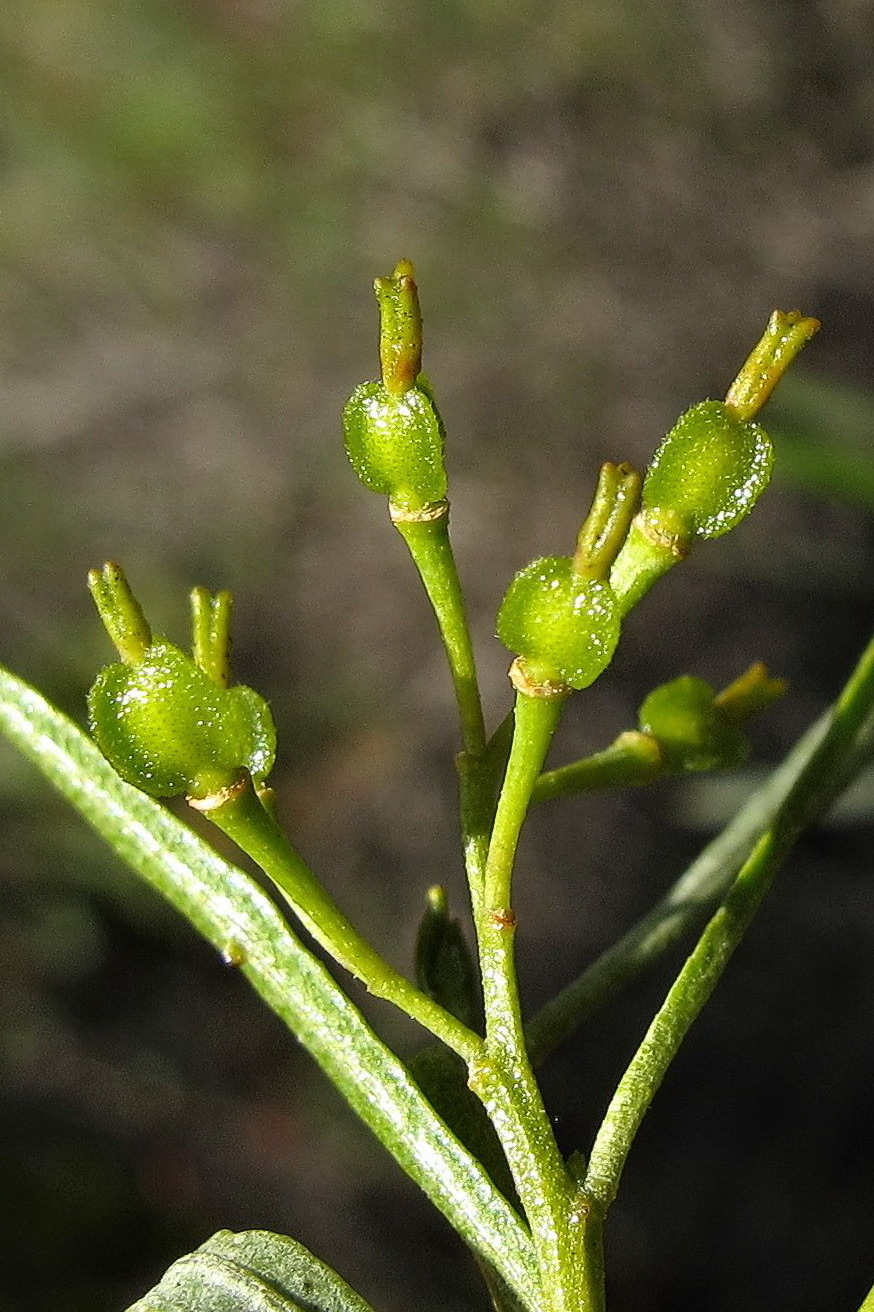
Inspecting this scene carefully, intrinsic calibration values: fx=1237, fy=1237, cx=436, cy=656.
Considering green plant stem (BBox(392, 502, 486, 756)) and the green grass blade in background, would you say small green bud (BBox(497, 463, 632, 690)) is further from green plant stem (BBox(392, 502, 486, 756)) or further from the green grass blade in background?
the green grass blade in background

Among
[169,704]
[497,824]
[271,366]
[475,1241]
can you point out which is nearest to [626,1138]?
[475,1241]

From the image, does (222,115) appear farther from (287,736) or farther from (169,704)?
(169,704)

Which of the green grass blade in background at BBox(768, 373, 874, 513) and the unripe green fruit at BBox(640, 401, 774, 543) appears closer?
the unripe green fruit at BBox(640, 401, 774, 543)

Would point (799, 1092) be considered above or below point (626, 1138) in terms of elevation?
below

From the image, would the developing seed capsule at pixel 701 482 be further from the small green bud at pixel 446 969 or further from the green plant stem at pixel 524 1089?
the small green bud at pixel 446 969

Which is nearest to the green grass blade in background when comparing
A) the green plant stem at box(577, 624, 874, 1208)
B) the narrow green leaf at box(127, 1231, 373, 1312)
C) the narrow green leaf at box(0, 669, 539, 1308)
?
the green plant stem at box(577, 624, 874, 1208)

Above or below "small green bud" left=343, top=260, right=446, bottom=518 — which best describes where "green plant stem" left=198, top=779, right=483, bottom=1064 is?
below

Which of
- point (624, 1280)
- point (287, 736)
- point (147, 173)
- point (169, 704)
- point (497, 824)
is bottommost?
point (624, 1280)

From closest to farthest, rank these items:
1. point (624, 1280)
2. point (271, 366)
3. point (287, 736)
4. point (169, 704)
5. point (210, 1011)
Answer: point (169, 704)
point (624, 1280)
point (210, 1011)
point (287, 736)
point (271, 366)
